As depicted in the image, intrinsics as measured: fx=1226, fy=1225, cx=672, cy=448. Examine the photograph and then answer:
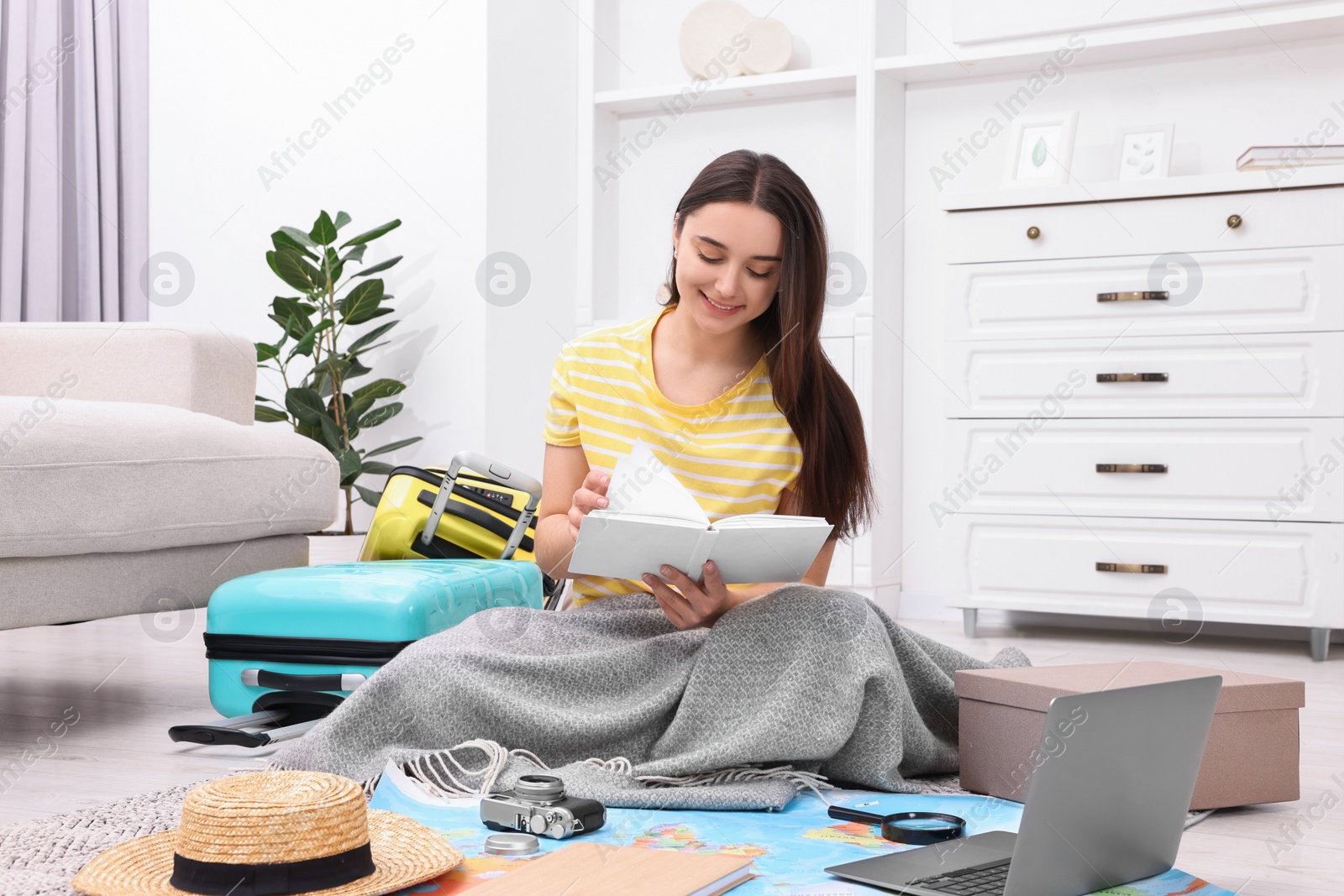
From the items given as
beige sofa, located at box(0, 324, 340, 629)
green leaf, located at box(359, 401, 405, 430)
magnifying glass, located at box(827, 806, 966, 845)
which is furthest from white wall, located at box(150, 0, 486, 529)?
magnifying glass, located at box(827, 806, 966, 845)

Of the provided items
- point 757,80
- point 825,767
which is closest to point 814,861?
point 825,767

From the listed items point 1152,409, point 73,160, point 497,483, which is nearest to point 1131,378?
point 1152,409

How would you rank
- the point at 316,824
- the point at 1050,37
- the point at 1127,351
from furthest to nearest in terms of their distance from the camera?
the point at 1050,37 < the point at 1127,351 < the point at 316,824

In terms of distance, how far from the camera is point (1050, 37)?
3.12m

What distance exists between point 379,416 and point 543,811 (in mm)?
2235

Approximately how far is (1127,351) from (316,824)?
2351 millimetres

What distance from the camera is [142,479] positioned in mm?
1792

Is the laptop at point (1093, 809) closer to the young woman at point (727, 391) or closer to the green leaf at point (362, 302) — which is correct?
the young woman at point (727, 391)

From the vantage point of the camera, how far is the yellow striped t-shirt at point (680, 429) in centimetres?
158

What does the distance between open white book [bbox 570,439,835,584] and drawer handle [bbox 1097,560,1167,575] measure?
169 centimetres

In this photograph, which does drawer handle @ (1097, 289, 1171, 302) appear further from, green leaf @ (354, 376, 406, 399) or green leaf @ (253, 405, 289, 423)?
green leaf @ (253, 405, 289, 423)

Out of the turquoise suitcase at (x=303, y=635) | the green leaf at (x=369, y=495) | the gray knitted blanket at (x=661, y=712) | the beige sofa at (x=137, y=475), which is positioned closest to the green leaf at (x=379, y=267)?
the green leaf at (x=369, y=495)

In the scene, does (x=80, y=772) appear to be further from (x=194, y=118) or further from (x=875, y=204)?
(x=194, y=118)

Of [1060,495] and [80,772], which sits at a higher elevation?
[1060,495]
